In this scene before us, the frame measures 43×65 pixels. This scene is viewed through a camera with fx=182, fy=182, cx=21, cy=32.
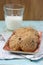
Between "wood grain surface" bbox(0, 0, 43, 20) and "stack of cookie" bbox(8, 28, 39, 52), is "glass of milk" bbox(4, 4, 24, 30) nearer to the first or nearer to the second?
"stack of cookie" bbox(8, 28, 39, 52)

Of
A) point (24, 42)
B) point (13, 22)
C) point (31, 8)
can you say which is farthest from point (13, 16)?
point (31, 8)

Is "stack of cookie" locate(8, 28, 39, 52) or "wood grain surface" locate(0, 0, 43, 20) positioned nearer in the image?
"stack of cookie" locate(8, 28, 39, 52)

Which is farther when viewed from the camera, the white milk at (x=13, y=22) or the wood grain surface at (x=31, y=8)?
the wood grain surface at (x=31, y=8)

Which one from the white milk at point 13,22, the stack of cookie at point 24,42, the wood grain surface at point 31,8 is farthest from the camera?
the wood grain surface at point 31,8

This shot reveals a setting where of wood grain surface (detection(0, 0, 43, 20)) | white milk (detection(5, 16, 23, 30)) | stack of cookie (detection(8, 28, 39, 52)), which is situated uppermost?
stack of cookie (detection(8, 28, 39, 52))

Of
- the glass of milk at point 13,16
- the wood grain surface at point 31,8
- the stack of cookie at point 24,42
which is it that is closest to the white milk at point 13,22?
the glass of milk at point 13,16

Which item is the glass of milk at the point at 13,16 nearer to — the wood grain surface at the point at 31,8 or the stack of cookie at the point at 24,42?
the stack of cookie at the point at 24,42

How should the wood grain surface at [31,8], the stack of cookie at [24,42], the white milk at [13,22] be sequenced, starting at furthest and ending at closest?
the wood grain surface at [31,8] < the white milk at [13,22] < the stack of cookie at [24,42]

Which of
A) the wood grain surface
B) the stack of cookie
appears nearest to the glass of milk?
the stack of cookie

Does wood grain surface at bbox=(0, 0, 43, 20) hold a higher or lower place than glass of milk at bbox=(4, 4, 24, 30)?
lower
